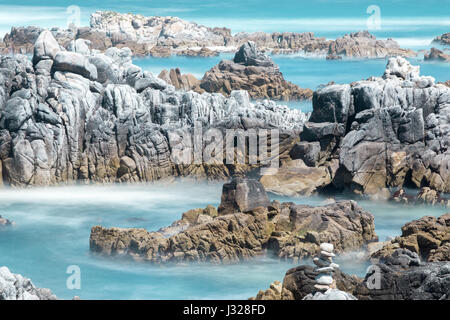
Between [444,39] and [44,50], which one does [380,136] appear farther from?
[444,39]

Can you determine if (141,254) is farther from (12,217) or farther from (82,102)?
(82,102)

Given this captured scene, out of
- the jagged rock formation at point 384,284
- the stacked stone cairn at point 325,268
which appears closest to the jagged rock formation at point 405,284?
the jagged rock formation at point 384,284

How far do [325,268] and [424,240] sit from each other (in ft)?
41.5

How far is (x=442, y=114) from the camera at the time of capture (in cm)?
5822

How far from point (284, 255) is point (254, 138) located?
22301mm

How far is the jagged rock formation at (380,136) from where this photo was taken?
5459 cm

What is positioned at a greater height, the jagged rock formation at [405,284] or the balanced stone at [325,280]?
the balanced stone at [325,280]

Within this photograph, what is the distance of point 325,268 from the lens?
A: 89.4ft

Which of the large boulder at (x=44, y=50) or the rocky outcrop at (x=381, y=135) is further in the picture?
the large boulder at (x=44, y=50)

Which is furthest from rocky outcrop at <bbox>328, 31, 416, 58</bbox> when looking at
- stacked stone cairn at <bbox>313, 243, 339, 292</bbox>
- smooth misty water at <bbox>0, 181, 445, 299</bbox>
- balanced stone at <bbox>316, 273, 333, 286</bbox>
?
balanced stone at <bbox>316, 273, 333, 286</bbox>

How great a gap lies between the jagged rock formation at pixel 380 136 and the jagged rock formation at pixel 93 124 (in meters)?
3.19

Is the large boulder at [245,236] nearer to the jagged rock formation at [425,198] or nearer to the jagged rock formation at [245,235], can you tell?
the jagged rock formation at [245,235]
